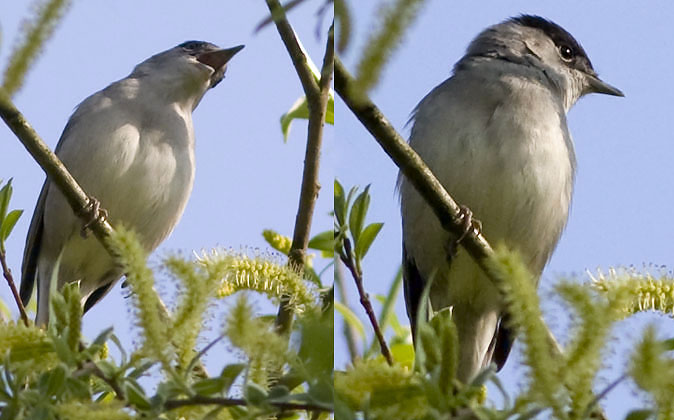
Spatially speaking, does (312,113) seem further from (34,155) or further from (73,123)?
(73,123)

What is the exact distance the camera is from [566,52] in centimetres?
366

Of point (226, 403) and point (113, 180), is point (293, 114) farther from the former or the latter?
point (226, 403)

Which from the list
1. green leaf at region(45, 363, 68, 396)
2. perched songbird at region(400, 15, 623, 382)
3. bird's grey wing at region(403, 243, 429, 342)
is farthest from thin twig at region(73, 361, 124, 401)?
bird's grey wing at region(403, 243, 429, 342)

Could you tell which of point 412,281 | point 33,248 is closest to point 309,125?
point 412,281

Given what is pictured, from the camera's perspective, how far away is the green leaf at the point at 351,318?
1870mm

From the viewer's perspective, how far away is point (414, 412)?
38.0 inches

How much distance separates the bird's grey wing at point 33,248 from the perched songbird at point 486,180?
5.64 feet

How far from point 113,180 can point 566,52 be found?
1.77m

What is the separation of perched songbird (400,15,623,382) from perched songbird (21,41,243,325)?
3.97 ft

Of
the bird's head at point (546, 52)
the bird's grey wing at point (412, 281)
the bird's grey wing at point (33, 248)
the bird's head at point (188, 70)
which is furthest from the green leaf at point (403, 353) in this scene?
the bird's head at point (188, 70)

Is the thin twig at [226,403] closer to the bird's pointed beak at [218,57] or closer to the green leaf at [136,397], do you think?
the green leaf at [136,397]

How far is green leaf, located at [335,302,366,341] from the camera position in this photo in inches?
73.6

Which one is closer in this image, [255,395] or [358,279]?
[255,395]

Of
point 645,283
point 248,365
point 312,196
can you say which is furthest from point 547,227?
point 248,365
